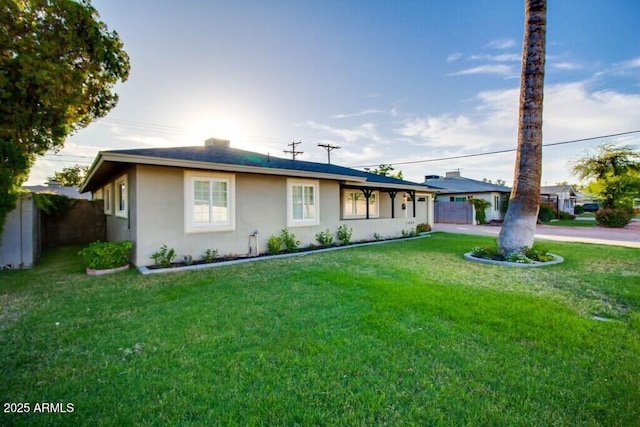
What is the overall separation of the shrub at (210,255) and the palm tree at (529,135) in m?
8.20

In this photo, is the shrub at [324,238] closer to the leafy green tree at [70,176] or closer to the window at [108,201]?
the window at [108,201]

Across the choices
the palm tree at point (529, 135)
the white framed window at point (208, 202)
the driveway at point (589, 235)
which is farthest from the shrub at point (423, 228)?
the white framed window at point (208, 202)

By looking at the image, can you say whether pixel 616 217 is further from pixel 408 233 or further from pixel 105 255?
pixel 105 255

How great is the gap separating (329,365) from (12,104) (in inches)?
419

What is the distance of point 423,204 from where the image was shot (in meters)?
18.3

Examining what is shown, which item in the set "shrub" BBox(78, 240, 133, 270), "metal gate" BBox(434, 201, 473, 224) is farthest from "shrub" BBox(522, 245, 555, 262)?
"metal gate" BBox(434, 201, 473, 224)

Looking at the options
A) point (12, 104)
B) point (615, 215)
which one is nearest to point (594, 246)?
point (615, 215)

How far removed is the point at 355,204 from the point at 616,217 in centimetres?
1822

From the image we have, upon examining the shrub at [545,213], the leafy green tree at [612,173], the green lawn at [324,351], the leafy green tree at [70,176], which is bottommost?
the green lawn at [324,351]

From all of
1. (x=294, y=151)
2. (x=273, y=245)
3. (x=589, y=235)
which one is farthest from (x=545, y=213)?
(x=273, y=245)

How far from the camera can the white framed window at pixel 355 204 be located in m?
14.7

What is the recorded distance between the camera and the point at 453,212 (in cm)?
2373

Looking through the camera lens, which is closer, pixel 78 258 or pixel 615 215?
pixel 78 258

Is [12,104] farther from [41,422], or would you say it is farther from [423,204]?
[423,204]
